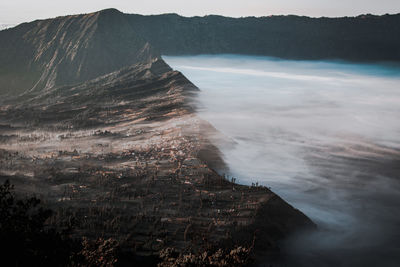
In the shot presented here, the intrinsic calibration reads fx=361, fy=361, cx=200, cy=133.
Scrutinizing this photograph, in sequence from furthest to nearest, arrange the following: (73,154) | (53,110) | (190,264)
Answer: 1. (53,110)
2. (73,154)
3. (190,264)

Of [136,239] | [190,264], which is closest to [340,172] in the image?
[136,239]

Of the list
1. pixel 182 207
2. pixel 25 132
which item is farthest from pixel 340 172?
pixel 25 132

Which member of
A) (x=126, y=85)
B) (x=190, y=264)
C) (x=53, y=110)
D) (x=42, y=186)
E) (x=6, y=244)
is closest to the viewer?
(x=6, y=244)

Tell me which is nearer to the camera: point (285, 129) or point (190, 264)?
point (190, 264)

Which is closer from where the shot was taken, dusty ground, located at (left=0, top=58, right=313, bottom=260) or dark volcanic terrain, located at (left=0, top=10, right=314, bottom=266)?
dark volcanic terrain, located at (left=0, top=10, right=314, bottom=266)

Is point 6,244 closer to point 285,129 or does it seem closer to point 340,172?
point 340,172

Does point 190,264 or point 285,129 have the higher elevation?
point 190,264

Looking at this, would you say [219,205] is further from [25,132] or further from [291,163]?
[25,132]

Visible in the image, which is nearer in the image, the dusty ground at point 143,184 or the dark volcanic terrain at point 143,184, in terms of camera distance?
the dark volcanic terrain at point 143,184

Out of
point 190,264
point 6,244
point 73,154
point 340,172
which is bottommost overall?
point 340,172
